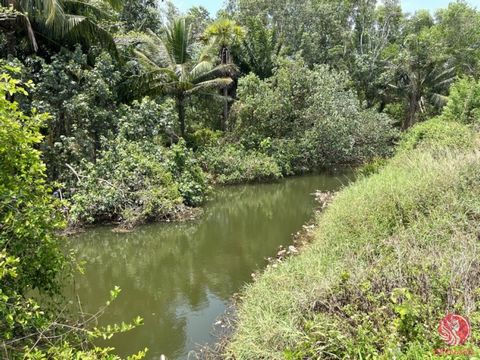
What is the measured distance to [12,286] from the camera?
3727 mm

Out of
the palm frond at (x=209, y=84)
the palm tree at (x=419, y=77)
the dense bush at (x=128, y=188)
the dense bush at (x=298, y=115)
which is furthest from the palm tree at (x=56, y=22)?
the palm tree at (x=419, y=77)

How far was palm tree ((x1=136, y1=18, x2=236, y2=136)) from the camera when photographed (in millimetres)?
17922

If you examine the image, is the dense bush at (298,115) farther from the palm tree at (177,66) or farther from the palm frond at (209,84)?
the palm tree at (177,66)

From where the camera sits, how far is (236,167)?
62.3 ft

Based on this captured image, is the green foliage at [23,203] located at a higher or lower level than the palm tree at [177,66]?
lower

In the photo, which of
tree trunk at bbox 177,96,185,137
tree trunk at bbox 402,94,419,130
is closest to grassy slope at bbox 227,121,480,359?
tree trunk at bbox 177,96,185,137

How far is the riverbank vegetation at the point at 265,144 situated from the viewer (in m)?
3.80

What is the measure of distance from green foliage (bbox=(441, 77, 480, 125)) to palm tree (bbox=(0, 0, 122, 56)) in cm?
1294

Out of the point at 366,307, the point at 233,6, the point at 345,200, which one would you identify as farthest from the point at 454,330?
→ the point at 233,6

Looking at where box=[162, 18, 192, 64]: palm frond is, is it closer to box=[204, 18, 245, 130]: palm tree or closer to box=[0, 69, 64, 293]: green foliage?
box=[204, 18, 245, 130]: palm tree

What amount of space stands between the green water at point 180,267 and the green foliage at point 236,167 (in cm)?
371

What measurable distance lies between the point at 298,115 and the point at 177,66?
6619mm

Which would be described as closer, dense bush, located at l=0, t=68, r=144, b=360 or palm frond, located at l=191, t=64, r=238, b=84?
dense bush, located at l=0, t=68, r=144, b=360

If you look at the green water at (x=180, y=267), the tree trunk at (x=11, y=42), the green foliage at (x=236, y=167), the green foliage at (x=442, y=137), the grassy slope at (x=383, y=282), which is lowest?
the green water at (x=180, y=267)
